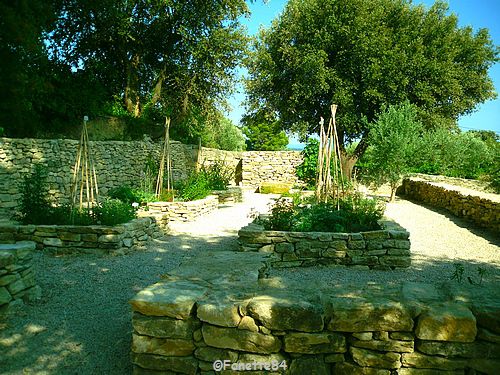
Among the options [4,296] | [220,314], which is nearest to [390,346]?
[220,314]

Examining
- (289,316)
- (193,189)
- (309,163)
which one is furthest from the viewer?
(309,163)

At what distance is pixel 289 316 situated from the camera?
251 cm

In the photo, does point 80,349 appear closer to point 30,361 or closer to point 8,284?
point 30,361

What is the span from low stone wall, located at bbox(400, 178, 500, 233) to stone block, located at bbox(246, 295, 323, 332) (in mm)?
7891

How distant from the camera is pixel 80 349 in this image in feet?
10.7

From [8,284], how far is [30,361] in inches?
50.4

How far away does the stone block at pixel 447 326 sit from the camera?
7.89 feet

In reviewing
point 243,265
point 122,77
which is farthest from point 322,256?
point 122,77

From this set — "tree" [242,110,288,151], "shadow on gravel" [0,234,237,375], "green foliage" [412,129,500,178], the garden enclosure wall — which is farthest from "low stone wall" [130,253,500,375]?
"tree" [242,110,288,151]

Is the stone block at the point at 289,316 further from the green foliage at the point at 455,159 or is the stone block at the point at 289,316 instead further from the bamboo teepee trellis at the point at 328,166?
the green foliage at the point at 455,159

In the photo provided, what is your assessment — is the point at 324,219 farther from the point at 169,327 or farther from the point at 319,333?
the point at 169,327

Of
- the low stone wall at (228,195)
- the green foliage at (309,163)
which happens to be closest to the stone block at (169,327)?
the low stone wall at (228,195)

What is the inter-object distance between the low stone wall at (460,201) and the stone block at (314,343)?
7.79 m

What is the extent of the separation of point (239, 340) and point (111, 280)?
311cm
